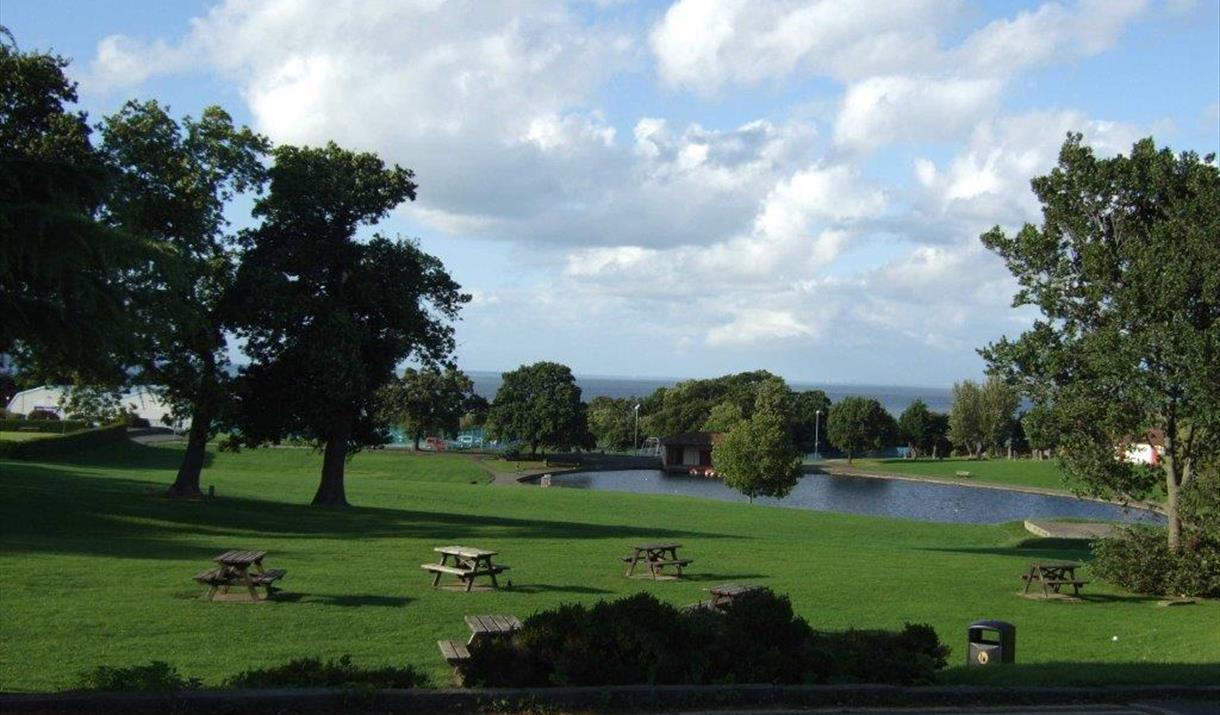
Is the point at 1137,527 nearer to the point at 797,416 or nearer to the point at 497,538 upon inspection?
the point at 497,538

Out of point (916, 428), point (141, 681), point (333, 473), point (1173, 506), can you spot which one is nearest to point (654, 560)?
point (1173, 506)

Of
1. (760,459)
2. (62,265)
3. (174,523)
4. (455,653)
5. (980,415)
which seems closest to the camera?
(62,265)

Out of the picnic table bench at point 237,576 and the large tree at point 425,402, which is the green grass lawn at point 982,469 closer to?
the large tree at point 425,402

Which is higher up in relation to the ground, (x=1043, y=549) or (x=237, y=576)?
(x=237, y=576)

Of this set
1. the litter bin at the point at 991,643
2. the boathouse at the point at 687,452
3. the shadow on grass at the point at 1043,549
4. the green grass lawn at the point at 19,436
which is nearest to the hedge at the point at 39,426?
the green grass lawn at the point at 19,436

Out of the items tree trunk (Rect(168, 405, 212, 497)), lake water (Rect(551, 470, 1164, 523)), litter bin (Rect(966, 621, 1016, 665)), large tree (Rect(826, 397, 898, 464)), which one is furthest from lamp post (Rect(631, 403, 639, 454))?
litter bin (Rect(966, 621, 1016, 665))

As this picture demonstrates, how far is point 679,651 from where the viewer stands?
906cm

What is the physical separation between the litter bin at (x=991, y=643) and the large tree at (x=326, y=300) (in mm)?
23008

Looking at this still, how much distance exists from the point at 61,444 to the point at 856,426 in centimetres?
8043

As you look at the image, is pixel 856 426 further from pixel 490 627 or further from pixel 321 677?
pixel 321 677

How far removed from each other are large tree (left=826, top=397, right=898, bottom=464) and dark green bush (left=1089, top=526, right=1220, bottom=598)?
93282mm

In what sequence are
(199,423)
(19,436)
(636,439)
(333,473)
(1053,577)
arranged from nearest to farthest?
(1053,577)
(199,423)
(333,473)
(19,436)
(636,439)

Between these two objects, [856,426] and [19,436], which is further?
[856,426]

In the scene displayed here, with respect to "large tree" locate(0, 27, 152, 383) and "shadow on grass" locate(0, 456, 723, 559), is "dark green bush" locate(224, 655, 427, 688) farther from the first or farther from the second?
"shadow on grass" locate(0, 456, 723, 559)
